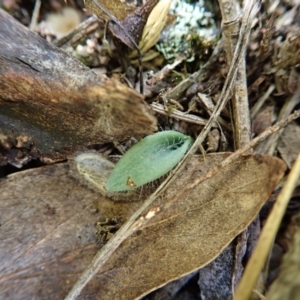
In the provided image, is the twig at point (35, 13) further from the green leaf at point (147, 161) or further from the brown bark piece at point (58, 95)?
the green leaf at point (147, 161)

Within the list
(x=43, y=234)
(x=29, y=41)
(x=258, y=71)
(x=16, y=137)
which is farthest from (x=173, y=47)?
(x=43, y=234)

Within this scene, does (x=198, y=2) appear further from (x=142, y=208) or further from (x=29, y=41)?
(x=142, y=208)

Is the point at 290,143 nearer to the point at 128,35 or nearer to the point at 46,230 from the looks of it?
the point at 128,35

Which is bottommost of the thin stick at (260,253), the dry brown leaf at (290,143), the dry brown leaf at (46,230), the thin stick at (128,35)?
the thin stick at (260,253)

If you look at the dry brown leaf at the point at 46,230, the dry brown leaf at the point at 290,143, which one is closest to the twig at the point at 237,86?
the dry brown leaf at the point at 290,143

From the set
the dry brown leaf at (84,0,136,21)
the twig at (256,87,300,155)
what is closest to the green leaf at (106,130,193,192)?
the twig at (256,87,300,155)

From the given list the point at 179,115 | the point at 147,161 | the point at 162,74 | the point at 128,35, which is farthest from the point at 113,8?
the point at 147,161

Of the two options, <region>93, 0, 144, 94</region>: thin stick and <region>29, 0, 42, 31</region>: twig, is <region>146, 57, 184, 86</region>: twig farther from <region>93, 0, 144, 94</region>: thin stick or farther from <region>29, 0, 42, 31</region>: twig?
<region>29, 0, 42, 31</region>: twig
